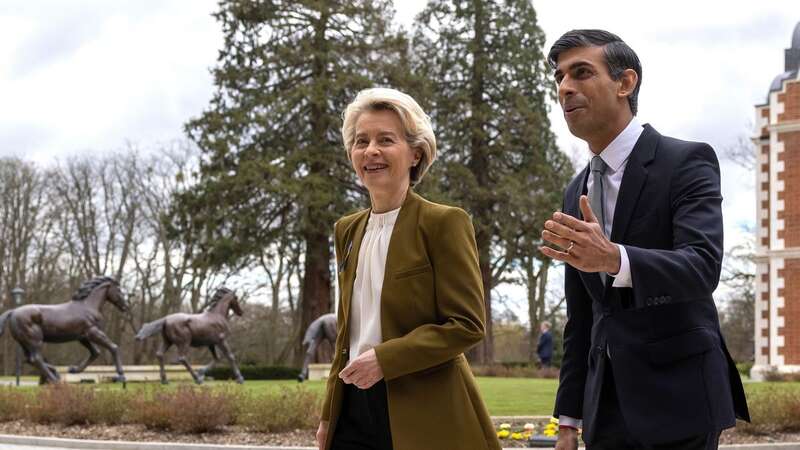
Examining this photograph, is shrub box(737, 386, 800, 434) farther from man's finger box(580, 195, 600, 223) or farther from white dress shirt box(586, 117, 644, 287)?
man's finger box(580, 195, 600, 223)

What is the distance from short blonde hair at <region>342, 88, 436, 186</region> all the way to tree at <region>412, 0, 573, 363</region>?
35358 millimetres

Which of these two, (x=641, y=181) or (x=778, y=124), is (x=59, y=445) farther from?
(x=778, y=124)

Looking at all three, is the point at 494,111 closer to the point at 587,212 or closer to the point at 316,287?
the point at 316,287

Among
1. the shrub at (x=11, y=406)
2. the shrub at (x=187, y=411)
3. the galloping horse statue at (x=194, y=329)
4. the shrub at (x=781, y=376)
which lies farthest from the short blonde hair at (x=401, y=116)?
the shrub at (x=781, y=376)

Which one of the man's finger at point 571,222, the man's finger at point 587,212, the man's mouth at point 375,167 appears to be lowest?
the man's finger at point 571,222

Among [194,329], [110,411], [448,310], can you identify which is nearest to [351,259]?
[448,310]

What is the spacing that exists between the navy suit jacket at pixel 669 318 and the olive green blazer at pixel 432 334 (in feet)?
1.58

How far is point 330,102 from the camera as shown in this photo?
35.6m

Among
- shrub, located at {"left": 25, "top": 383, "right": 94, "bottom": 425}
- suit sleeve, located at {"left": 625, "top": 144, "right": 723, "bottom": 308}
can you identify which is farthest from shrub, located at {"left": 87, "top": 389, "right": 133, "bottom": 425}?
suit sleeve, located at {"left": 625, "top": 144, "right": 723, "bottom": 308}

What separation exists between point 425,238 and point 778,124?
2704cm

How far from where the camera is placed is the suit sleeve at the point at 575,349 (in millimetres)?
3340

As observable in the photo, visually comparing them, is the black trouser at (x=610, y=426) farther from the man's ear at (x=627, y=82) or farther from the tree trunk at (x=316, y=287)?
the tree trunk at (x=316, y=287)

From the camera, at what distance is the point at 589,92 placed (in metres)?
3.12

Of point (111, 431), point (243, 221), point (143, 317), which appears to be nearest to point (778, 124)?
point (243, 221)
